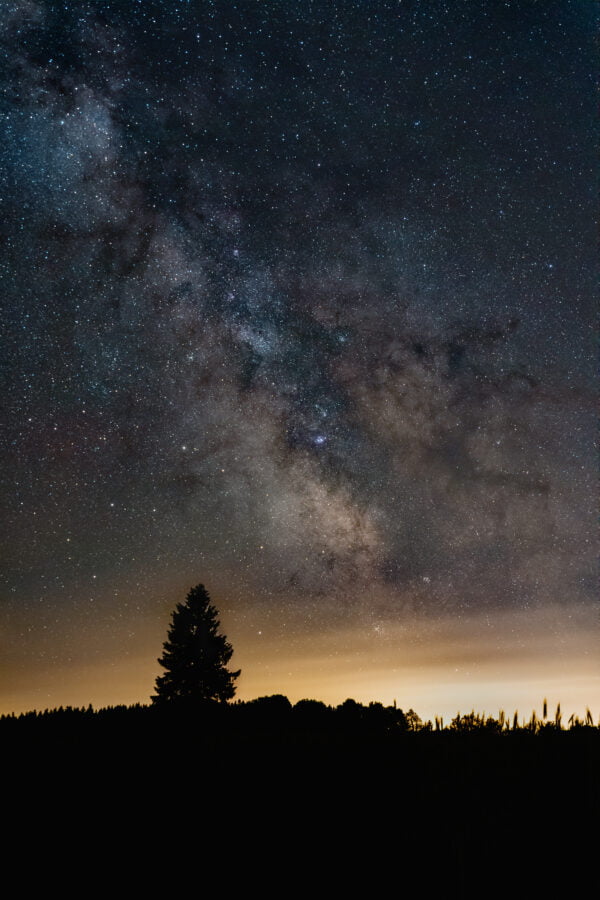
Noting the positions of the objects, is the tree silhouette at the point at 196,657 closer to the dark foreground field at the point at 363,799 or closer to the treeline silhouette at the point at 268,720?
the treeline silhouette at the point at 268,720

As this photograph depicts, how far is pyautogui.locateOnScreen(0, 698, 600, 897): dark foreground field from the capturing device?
10.6 ft

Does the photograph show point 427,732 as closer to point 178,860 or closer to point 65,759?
point 178,860

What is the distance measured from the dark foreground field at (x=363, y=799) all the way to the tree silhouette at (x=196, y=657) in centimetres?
2456

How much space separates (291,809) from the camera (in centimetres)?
418

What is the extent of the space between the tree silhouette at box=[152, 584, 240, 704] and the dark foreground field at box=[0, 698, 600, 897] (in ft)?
80.6

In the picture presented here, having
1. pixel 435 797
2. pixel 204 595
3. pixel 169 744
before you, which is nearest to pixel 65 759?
pixel 169 744

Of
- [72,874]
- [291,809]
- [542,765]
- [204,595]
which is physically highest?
[204,595]

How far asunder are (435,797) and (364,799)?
54 centimetres

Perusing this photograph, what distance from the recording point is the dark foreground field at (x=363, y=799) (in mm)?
3219

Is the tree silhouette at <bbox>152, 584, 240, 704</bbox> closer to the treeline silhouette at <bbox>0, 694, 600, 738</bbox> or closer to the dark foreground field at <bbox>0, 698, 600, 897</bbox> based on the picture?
the treeline silhouette at <bbox>0, 694, 600, 738</bbox>

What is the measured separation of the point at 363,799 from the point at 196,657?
28891 millimetres

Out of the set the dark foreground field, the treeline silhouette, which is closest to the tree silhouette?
the treeline silhouette

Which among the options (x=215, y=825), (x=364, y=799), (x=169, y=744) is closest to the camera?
(x=215, y=825)

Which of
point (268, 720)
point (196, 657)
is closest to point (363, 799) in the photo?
point (268, 720)
